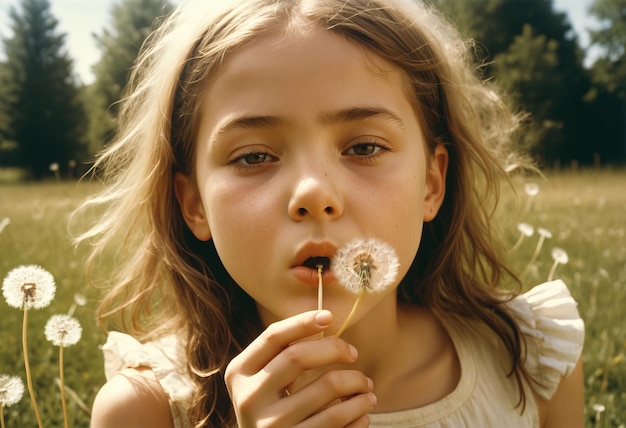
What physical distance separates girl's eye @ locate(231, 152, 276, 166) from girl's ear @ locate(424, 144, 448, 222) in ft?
1.96

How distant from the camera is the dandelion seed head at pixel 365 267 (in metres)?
1.26

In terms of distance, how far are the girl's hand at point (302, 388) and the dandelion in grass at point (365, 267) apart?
55 millimetres

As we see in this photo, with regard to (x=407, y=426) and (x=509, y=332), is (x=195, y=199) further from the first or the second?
(x=509, y=332)

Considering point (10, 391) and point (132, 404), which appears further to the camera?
point (132, 404)

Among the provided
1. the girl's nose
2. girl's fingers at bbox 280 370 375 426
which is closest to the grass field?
the girl's nose

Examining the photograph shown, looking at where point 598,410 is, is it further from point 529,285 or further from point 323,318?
point 323,318

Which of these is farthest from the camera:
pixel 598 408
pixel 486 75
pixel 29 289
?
pixel 486 75

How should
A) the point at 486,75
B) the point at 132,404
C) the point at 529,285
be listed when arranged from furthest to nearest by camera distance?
the point at 486,75
the point at 529,285
the point at 132,404

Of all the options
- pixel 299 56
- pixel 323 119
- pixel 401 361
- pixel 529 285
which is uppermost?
pixel 529 285

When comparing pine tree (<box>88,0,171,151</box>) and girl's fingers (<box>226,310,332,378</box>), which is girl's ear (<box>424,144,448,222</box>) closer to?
girl's fingers (<box>226,310,332,378</box>)

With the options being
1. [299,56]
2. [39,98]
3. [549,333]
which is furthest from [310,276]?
[39,98]

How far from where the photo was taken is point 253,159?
161cm

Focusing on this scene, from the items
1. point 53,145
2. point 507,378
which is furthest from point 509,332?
point 53,145

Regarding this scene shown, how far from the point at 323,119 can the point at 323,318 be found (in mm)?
520
